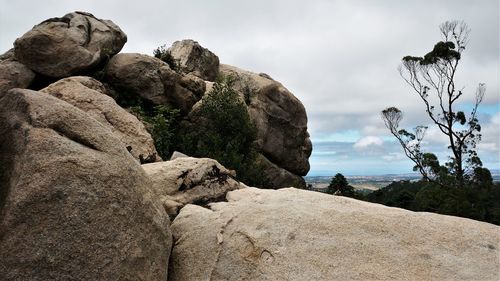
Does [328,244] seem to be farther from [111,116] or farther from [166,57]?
[166,57]

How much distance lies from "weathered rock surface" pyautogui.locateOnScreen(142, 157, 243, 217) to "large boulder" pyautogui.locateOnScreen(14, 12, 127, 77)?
1460cm

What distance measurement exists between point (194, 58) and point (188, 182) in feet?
78.6

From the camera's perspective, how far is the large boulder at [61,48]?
2127 cm

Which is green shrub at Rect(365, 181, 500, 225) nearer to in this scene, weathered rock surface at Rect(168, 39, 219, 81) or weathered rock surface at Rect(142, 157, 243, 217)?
weathered rock surface at Rect(168, 39, 219, 81)

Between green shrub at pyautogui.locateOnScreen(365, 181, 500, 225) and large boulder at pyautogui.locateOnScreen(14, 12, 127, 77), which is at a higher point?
large boulder at pyautogui.locateOnScreen(14, 12, 127, 77)

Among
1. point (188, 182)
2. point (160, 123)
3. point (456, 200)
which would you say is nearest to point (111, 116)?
point (188, 182)

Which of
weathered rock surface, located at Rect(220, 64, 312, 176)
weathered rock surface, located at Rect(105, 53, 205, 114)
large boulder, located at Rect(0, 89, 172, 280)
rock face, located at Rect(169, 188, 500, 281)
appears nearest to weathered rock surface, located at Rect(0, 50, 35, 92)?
weathered rock surface, located at Rect(105, 53, 205, 114)

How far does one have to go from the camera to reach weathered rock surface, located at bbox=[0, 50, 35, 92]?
68.3 ft

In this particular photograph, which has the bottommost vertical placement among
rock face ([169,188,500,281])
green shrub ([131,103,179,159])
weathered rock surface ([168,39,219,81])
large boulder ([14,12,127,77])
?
rock face ([169,188,500,281])

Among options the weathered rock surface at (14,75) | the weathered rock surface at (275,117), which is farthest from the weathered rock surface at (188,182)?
the weathered rock surface at (275,117)

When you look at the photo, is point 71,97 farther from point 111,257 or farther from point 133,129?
point 111,257

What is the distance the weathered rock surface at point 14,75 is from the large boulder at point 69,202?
15.7 metres

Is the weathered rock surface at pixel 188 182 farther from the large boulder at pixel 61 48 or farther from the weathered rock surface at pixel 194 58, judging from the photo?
the weathered rock surface at pixel 194 58

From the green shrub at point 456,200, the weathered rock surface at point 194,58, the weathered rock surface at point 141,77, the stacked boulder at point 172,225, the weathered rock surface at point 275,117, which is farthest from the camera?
the weathered rock surface at point 275,117
